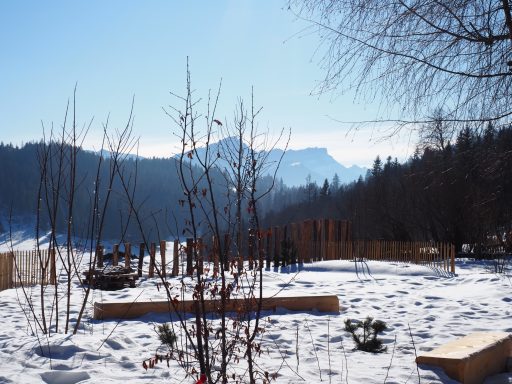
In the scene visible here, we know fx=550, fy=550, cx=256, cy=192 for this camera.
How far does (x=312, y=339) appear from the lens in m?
5.38

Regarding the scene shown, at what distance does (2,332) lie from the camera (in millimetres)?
5543

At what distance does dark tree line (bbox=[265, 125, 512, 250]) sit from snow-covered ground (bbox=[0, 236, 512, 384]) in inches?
49.0

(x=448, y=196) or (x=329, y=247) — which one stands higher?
(x=448, y=196)

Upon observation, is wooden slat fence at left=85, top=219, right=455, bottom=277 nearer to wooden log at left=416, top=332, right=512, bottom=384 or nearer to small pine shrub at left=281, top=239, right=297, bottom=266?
small pine shrub at left=281, top=239, right=297, bottom=266

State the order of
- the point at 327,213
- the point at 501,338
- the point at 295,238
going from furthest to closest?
the point at 327,213, the point at 295,238, the point at 501,338

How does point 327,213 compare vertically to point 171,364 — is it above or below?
above

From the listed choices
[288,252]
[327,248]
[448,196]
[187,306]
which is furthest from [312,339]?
[448,196]

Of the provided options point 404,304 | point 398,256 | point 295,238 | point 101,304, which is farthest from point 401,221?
point 101,304

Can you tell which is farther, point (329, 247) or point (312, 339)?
point (329, 247)

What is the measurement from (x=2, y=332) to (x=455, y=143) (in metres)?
4.67

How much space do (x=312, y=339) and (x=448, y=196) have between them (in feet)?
74.8

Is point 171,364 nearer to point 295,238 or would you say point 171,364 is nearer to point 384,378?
point 384,378

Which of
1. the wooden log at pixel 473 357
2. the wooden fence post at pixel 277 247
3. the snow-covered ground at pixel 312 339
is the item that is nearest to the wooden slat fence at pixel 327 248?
the wooden fence post at pixel 277 247

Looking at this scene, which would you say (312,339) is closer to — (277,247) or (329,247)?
(277,247)
